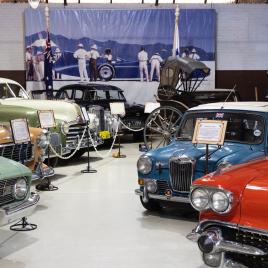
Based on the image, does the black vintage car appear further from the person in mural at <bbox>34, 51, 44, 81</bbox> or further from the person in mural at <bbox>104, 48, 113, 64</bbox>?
the person in mural at <bbox>104, 48, 113, 64</bbox>

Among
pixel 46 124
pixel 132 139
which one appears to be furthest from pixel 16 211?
pixel 132 139

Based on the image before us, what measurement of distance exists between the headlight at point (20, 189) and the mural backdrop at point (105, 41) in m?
12.9

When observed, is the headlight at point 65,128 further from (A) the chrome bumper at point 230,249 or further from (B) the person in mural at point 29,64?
(B) the person in mural at point 29,64

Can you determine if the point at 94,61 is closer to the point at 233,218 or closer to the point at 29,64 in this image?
the point at 29,64

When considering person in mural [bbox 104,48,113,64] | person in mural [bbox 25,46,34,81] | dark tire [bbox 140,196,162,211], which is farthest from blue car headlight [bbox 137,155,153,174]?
person in mural [bbox 25,46,34,81]

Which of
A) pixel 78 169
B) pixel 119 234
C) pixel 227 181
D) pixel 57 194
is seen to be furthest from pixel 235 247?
pixel 78 169

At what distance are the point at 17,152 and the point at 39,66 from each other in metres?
11.7

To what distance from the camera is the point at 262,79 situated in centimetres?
1812

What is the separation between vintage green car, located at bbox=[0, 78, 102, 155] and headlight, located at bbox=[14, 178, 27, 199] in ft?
14.2

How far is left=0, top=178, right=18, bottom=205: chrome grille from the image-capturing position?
458 cm

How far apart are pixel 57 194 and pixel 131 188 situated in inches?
50.0

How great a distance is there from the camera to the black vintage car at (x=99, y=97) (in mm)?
13621

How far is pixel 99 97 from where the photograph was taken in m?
13.8

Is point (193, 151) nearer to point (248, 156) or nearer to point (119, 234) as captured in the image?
point (248, 156)
